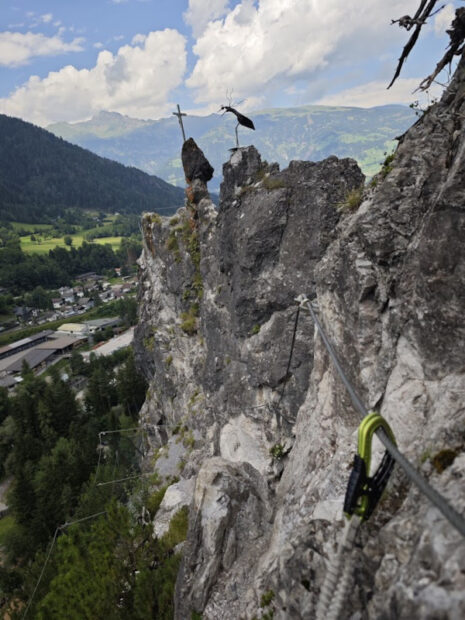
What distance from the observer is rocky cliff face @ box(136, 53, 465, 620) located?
5.29 m

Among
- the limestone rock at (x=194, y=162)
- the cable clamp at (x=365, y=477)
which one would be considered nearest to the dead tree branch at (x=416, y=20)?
the cable clamp at (x=365, y=477)

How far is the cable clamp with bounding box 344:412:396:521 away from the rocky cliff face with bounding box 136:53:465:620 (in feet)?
1.71

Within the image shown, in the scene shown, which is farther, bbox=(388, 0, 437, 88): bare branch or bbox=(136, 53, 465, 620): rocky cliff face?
bbox=(388, 0, 437, 88): bare branch

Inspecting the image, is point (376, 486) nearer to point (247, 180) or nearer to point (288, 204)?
point (288, 204)

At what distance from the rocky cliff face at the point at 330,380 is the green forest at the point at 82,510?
464 centimetres

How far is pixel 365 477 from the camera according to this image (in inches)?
197

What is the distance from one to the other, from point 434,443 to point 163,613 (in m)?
→ 14.5

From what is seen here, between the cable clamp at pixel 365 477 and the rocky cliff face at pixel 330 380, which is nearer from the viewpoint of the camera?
the cable clamp at pixel 365 477

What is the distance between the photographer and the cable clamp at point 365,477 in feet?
15.4

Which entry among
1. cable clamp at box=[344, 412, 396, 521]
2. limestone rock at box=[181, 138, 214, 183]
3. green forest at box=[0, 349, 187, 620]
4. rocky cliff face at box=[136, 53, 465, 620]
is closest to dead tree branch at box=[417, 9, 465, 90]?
rocky cliff face at box=[136, 53, 465, 620]

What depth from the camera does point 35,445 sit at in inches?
2365

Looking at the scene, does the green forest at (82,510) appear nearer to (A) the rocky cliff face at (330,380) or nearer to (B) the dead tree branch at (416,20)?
(A) the rocky cliff face at (330,380)

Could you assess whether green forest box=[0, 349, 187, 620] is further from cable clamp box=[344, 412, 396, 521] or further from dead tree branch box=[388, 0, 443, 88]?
dead tree branch box=[388, 0, 443, 88]

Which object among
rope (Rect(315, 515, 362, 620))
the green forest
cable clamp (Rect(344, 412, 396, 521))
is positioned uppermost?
cable clamp (Rect(344, 412, 396, 521))
